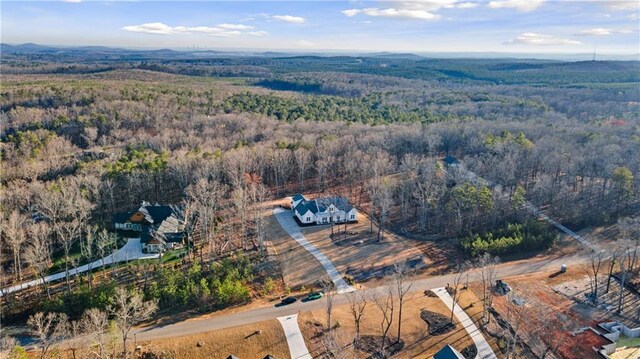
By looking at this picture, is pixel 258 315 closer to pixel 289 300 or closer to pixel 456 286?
pixel 289 300

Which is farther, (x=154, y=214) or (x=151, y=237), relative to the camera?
(x=154, y=214)

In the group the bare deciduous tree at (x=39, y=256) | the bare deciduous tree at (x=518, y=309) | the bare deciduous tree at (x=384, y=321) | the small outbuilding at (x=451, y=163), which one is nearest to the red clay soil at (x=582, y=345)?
the bare deciduous tree at (x=518, y=309)

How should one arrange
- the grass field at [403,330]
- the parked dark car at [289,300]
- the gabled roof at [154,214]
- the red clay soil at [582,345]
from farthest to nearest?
the gabled roof at [154,214]
the parked dark car at [289,300]
the grass field at [403,330]
the red clay soil at [582,345]

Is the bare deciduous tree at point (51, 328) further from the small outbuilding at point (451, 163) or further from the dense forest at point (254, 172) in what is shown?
the small outbuilding at point (451, 163)

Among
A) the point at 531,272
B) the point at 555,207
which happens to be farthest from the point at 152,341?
the point at 555,207

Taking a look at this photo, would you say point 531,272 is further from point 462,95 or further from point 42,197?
point 462,95

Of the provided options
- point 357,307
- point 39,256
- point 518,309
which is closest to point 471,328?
point 518,309
